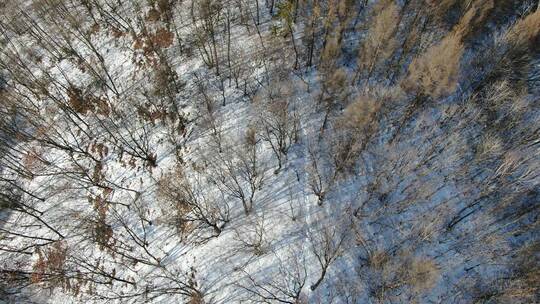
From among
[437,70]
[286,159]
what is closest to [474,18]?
[437,70]

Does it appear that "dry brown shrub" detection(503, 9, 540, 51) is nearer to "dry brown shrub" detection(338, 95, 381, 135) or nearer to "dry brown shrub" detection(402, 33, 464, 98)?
"dry brown shrub" detection(402, 33, 464, 98)

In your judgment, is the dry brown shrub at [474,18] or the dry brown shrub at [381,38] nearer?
the dry brown shrub at [474,18]

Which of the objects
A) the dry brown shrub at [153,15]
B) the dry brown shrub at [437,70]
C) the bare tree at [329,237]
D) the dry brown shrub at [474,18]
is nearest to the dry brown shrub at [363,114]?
the dry brown shrub at [437,70]

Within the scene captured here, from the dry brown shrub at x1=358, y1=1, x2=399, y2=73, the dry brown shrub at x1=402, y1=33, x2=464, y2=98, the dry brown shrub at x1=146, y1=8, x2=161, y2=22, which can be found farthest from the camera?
the dry brown shrub at x1=146, y1=8, x2=161, y2=22

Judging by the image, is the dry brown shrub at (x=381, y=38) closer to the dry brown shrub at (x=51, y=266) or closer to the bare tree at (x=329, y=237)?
the bare tree at (x=329, y=237)

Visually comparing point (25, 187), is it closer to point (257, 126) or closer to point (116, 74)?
point (116, 74)

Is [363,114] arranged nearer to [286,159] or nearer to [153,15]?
[286,159]

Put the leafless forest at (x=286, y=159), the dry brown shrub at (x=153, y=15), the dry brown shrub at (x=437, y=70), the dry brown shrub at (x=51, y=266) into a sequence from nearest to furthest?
the leafless forest at (x=286, y=159)
the dry brown shrub at (x=437, y=70)
the dry brown shrub at (x=51, y=266)
the dry brown shrub at (x=153, y=15)

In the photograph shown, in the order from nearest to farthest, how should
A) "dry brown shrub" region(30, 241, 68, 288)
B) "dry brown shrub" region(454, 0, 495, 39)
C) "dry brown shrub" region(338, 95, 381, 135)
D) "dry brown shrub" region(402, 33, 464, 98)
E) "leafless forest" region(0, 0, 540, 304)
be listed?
"leafless forest" region(0, 0, 540, 304), "dry brown shrub" region(402, 33, 464, 98), "dry brown shrub" region(454, 0, 495, 39), "dry brown shrub" region(338, 95, 381, 135), "dry brown shrub" region(30, 241, 68, 288)

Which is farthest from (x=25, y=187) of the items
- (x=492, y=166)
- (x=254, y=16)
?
(x=492, y=166)

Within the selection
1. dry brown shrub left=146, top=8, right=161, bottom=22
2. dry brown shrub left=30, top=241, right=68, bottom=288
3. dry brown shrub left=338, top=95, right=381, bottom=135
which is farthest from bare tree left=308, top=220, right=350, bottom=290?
dry brown shrub left=146, top=8, right=161, bottom=22
